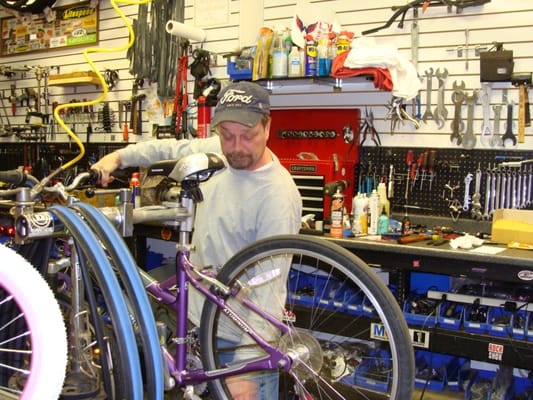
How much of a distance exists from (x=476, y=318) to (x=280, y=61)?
1.93 metres

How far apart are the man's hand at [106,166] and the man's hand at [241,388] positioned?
2.42ft

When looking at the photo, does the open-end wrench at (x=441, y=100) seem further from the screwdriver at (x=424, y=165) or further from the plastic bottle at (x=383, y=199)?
the plastic bottle at (x=383, y=199)

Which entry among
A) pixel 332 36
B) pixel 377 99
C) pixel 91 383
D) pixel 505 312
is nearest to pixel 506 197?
pixel 505 312

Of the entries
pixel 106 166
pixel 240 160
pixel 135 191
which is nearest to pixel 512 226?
pixel 240 160

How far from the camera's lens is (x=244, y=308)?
1.53m

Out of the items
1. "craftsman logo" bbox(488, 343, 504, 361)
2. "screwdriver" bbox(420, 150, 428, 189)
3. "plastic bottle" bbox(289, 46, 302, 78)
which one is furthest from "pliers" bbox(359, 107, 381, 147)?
"craftsman logo" bbox(488, 343, 504, 361)

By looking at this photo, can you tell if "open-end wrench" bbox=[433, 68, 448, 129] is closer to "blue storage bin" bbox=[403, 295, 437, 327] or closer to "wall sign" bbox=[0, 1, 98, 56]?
"blue storage bin" bbox=[403, 295, 437, 327]

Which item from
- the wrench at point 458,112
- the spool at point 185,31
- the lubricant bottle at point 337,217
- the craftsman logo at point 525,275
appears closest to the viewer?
the craftsman logo at point 525,275

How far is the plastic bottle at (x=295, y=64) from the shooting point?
3369mm

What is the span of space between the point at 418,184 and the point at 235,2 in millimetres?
2062

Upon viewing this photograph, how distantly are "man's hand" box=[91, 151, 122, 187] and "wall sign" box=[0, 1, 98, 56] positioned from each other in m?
3.62

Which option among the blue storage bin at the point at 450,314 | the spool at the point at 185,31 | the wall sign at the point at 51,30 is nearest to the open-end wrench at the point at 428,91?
the blue storage bin at the point at 450,314

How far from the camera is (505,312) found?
2764 millimetres

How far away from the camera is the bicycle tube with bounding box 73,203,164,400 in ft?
3.97
